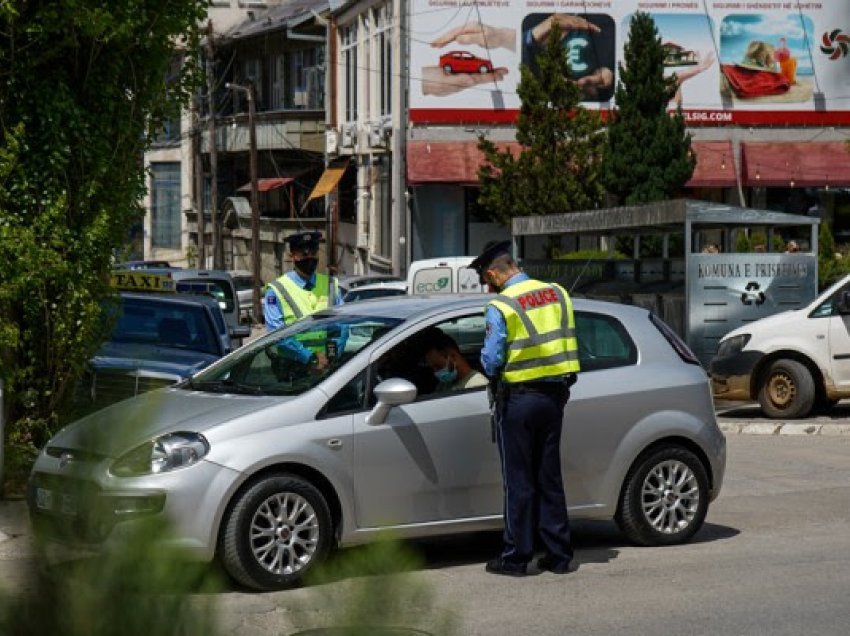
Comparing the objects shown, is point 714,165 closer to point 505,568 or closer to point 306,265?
point 306,265

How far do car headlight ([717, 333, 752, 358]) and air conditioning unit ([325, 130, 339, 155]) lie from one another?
3287 centimetres

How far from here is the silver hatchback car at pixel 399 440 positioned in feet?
28.9

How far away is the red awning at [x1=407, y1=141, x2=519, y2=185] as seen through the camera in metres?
40.2

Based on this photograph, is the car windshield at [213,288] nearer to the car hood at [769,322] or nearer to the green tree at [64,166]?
the car hood at [769,322]

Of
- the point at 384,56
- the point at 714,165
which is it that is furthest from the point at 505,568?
the point at 384,56

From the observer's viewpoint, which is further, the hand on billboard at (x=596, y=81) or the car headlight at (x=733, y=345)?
the hand on billboard at (x=596, y=81)

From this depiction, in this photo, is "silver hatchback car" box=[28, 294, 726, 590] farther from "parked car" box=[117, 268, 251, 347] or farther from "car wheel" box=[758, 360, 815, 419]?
"parked car" box=[117, 268, 251, 347]

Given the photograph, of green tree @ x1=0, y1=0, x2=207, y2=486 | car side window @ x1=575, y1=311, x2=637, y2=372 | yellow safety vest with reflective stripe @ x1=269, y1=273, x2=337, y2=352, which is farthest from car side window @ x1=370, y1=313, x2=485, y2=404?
green tree @ x1=0, y1=0, x2=207, y2=486

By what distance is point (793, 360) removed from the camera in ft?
62.2

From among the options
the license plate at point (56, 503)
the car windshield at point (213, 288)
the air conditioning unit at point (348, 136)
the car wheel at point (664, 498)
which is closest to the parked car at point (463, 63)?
the air conditioning unit at point (348, 136)

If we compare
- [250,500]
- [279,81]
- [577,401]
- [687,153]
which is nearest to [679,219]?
[577,401]

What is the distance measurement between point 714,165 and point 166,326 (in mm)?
27418

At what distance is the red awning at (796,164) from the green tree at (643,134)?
5757 mm

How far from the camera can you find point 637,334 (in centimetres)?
1032
